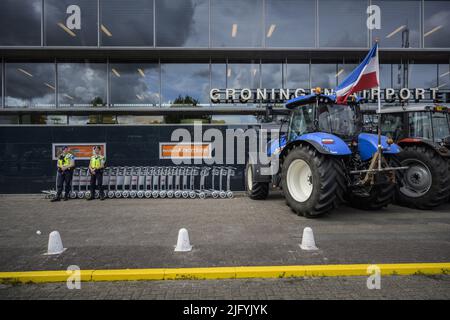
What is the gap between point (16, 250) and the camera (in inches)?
191

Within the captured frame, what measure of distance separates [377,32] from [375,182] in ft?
28.9

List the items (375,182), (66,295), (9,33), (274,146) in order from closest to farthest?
(66,295)
(375,182)
(274,146)
(9,33)

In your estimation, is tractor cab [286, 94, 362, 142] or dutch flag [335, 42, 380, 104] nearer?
dutch flag [335, 42, 380, 104]

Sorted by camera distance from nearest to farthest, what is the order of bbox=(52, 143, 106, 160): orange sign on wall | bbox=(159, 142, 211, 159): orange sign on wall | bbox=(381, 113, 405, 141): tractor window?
bbox=(381, 113, 405, 141): tractor window
bbox=(52, 143, 106, 160): orange sign on wall
bbox=(159, 142, 211, 159): orange sign on wall

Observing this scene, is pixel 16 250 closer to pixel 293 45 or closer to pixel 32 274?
pixel 32 274

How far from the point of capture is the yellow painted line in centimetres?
384

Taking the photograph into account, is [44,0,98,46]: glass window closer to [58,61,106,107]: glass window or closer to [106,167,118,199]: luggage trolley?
[58,61,106,107]: glass window

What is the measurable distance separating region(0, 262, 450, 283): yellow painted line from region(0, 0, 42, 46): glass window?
11.4 metres

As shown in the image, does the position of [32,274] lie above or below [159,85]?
below

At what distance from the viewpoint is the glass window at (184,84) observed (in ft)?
41.2

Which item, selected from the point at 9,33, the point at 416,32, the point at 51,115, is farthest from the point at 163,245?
the point at 416,32

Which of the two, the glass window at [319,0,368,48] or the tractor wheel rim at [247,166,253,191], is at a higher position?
the glass window at [319,0,368,48]

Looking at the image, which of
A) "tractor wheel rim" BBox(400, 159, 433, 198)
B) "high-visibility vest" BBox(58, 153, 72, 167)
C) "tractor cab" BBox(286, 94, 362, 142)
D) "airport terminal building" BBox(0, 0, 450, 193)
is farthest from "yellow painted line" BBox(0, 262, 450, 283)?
"airport terminal building" BBox(0, 0, 450, 193)

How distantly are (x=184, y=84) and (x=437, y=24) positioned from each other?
1105 centimetres
